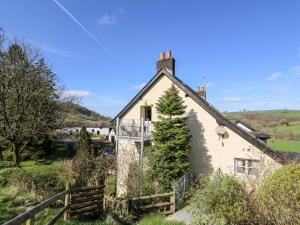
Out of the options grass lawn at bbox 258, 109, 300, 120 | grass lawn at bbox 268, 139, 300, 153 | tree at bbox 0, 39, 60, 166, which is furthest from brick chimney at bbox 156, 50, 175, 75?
grass lawn at bbox 258, 109, 300, 120

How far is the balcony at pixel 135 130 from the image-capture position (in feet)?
65.6

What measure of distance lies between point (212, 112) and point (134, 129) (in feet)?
21.0

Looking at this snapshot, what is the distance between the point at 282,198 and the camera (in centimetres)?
786

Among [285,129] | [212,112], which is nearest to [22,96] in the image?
[212,112]

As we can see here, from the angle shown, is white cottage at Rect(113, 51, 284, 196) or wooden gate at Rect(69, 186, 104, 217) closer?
wooden gate at Rect(69, 186, 104, 217)

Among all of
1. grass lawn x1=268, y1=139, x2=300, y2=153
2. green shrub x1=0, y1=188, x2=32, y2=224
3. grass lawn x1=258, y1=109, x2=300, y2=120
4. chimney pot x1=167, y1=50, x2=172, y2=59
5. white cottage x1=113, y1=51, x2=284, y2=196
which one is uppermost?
chimney pot x1=167, y1=50, x2=172, y2=59

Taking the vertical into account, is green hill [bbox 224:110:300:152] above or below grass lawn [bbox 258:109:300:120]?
below

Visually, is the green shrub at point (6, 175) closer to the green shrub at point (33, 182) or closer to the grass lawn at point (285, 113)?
the green shrub at point (33, 182)

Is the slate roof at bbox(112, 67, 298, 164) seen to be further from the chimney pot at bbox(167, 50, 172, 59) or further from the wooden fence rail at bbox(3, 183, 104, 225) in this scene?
the wooden fence rail at bbox(3, 183, 104, 225)

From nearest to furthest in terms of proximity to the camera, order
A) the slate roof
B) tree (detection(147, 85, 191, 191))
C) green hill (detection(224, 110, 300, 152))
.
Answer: the slate roof
tree (detection(147, 85, 191, 191))
green hill (detection(224, 110, 300, 152))

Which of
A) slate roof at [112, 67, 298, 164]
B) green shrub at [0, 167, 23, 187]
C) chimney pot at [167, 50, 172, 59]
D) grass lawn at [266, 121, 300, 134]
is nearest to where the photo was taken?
green shrub at [0, 167, 23, 187]

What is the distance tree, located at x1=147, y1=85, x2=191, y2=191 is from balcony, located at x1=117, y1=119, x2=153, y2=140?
82.2 inches

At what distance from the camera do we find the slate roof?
1567cm

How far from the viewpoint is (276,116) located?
63.9 meters
